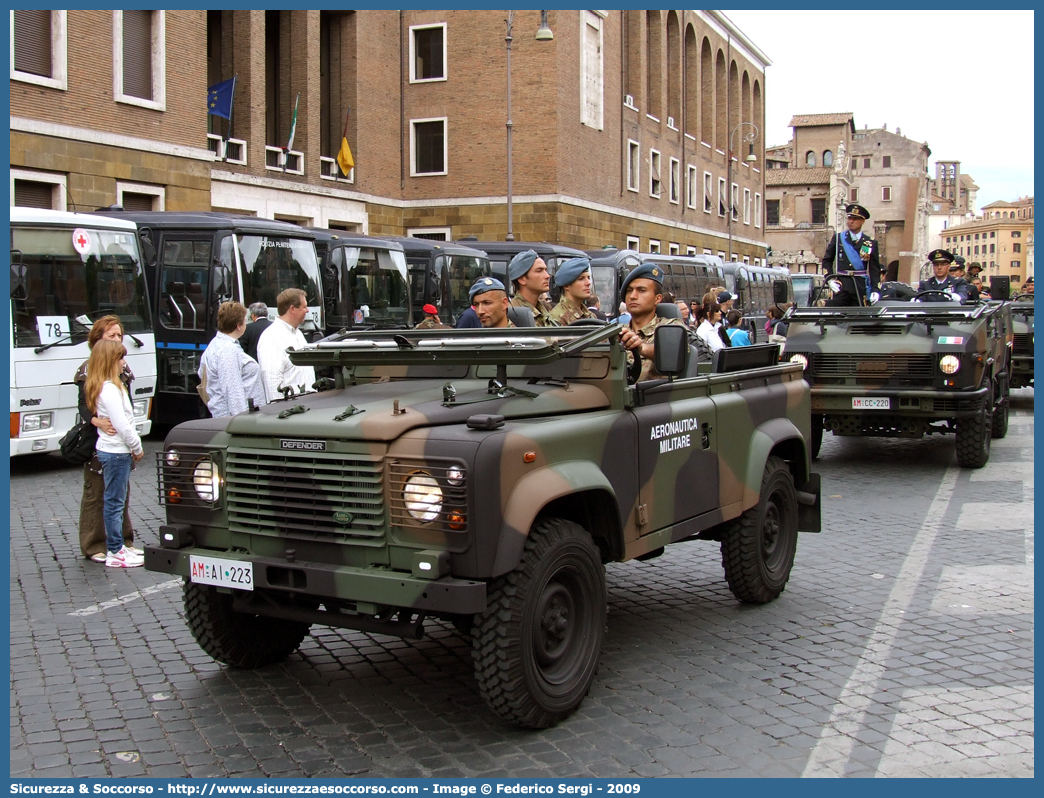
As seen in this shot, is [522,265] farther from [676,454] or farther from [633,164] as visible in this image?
[633,164]

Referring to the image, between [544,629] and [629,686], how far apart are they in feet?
2.78

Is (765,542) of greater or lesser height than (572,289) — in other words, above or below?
below

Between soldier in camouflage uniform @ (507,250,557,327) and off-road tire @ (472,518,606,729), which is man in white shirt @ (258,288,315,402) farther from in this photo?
off-road tire @ (472,518,606,729)

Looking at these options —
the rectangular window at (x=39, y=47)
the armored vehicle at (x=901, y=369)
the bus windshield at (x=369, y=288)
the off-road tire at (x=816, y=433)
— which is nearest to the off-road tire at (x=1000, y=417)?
the armored vehicle at (x=901, y=369)

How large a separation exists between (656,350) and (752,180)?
7215 centimetres

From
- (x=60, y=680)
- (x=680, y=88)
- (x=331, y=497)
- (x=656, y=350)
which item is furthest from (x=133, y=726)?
(x=680, y=88)

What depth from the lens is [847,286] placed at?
1408 centimetres

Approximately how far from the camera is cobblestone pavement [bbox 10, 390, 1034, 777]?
4496 millimetres

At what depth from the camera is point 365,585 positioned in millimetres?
4441

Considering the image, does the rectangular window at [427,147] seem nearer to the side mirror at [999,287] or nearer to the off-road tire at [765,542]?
the side mirror at [999,287]

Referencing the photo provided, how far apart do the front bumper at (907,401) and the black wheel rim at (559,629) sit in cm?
806

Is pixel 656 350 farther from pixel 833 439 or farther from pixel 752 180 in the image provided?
pixel 752 180

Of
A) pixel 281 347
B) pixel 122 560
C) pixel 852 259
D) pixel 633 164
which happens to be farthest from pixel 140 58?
pixel 633 164

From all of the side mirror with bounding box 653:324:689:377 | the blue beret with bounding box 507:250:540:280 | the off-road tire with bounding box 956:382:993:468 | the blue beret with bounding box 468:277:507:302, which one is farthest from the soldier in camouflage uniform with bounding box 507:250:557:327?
the off-road tire with bounding box 956:382:993:468
